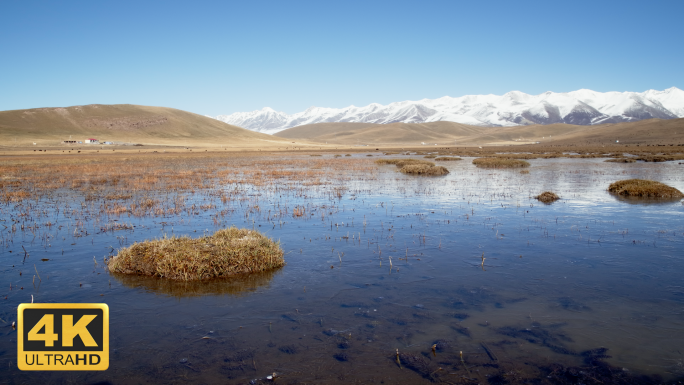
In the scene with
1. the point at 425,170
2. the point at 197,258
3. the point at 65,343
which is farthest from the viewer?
the point at 425,170

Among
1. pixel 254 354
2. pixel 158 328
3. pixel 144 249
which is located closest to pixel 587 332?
pixel 254 354

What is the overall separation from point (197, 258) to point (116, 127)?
176 m

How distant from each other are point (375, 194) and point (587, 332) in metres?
19.6

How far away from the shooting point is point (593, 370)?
6.90 metres

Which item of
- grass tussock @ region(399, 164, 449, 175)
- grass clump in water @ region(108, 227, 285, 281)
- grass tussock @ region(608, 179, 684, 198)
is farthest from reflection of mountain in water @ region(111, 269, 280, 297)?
grass tussock @ region(399, 164, 449, 175)

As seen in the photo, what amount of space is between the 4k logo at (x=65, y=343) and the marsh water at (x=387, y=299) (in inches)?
7.5

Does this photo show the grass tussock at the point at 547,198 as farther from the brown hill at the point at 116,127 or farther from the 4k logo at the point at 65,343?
the brown hill at the point at 116,127

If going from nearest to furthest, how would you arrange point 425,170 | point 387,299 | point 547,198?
1. point 387,299
2. point 547,198
3. point 425,170

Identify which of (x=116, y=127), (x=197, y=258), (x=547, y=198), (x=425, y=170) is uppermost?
(x=116, y=127)

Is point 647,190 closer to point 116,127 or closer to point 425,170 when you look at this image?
point 425,170

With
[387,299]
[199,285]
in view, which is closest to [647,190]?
[387,299]

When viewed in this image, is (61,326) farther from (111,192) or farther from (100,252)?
(111,192)

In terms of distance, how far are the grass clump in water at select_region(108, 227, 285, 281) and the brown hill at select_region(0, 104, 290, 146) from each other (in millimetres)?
133188

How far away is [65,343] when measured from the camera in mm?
7012
